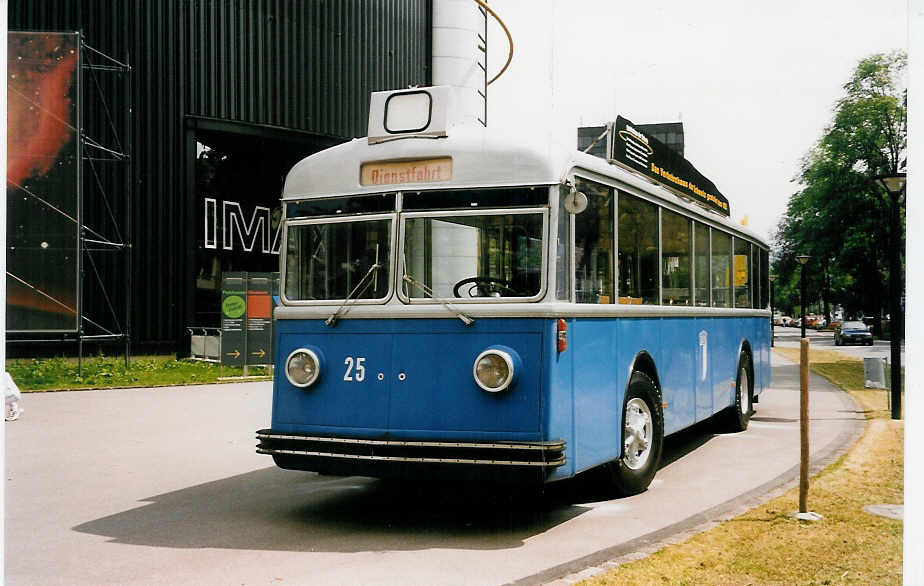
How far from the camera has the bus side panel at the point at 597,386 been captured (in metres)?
Result: 6.60

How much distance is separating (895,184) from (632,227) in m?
3.42

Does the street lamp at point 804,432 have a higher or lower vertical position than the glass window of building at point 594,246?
lower

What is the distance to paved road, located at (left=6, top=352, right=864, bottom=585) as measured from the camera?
5.72 metres

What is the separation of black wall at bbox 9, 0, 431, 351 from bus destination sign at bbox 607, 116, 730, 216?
14.1 metres

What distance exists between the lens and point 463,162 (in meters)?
6.65

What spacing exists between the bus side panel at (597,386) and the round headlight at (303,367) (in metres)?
1.82

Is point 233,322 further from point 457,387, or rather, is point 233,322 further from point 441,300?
point 457,387

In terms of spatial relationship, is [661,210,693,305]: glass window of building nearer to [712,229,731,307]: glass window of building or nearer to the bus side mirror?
[712,229,731,307]: glass window of building

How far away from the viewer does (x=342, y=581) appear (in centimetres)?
541

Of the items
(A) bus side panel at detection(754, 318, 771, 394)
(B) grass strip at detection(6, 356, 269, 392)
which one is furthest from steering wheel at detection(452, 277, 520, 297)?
(A) bus side panel at detection(754, 318, 771, 394)

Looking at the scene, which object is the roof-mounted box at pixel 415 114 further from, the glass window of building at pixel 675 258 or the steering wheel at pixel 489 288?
the glass window of building at pixel 675 258

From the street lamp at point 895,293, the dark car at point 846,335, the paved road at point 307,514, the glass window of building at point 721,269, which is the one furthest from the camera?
the dark car at point 846,335

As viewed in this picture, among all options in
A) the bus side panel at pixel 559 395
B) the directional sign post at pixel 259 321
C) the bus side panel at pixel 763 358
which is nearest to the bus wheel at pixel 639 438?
the bus side panel at pixel 559 395

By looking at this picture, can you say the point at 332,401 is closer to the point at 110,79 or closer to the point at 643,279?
the point at 643,279
